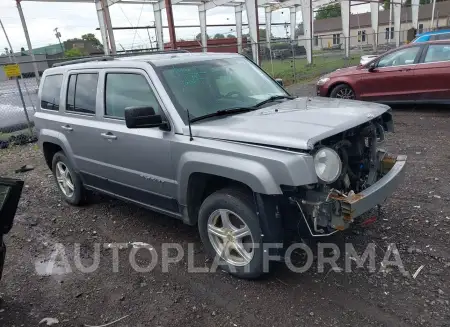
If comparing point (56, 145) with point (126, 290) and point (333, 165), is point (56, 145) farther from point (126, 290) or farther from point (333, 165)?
point (333, 165)

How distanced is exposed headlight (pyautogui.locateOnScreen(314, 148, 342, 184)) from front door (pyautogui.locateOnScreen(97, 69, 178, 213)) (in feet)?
4.59

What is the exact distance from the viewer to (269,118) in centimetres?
351

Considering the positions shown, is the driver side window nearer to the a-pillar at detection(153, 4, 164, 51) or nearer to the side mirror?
the side mirror

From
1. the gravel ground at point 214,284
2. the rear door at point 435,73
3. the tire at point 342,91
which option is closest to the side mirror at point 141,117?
the gravel ground at point 214,284

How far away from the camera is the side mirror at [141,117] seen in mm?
3445

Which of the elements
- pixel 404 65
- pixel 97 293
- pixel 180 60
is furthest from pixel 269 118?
pixel 404 65

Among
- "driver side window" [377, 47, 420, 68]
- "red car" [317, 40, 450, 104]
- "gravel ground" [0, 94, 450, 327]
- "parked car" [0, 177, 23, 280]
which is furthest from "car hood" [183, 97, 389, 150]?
"driver side window" [377, 47, 420, 68]

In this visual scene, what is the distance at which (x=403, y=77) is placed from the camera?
29.5ft

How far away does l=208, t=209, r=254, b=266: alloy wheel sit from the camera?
340cm

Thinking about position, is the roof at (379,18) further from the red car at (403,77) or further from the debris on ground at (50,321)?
the debris on ground at (50,321)

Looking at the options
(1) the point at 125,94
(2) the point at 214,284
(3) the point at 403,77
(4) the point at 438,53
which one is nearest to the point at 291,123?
(2) the point at 214,284

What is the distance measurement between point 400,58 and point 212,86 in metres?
6.82

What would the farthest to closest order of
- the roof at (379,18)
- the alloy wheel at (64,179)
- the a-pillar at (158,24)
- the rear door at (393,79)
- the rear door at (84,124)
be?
1. the roof at (379,18)
2. the a-pillar at (158,24)
3. the rear door at (393,79)
4. the alloy wheel at (64,179)
5. the rear door at (84,124)

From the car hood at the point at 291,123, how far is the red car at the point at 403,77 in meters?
5.75
